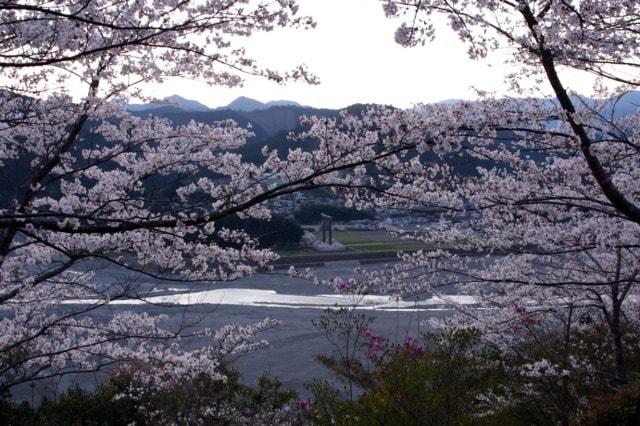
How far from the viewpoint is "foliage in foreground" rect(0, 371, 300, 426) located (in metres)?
5.34

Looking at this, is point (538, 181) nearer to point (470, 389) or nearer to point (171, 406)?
point (470, 389)

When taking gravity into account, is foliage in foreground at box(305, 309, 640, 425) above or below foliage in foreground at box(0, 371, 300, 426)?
above

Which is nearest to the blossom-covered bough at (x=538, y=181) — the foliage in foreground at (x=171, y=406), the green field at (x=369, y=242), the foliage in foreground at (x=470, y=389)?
the foliage in foreground at (x=470, y=389)

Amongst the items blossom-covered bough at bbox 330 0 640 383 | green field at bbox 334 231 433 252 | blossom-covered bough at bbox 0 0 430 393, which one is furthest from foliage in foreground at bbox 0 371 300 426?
green field at bbox 334 231 433 252

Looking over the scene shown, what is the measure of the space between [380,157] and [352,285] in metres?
1.99

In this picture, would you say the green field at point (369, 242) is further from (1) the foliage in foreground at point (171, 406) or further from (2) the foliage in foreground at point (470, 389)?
(2) the foliage in foreground at point (470, 389)

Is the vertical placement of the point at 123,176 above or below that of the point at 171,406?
above

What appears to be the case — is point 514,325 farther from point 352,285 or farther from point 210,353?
point 210,353

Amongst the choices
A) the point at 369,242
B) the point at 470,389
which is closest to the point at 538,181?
the point at 470,389

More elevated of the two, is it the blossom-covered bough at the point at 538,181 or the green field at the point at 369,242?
the blossom-covered bough at the point at 538,181

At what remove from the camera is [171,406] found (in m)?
5.38

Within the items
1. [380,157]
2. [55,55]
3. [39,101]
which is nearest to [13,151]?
[39,101]

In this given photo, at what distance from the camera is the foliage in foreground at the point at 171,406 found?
17.5ft

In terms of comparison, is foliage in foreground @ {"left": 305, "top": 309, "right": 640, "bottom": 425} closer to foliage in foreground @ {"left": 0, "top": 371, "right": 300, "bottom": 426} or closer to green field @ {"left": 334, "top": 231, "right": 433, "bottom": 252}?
foliage in foreground @ {"left": 0, "top": 371, "right": 300, "bottom": 426}
